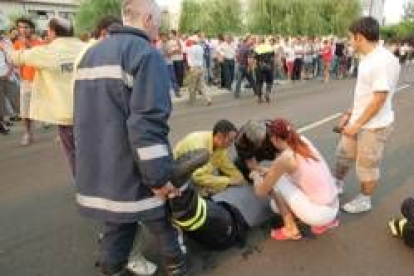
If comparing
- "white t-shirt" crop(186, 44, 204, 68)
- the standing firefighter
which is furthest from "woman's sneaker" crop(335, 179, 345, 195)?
"white t-shirt" crop(186, 44, 204, 68)

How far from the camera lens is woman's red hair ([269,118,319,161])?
4352 mm

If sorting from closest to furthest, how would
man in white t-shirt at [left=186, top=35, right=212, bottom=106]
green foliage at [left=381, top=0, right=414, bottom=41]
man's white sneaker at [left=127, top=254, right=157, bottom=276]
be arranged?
man's white sneaker at [left=127, top=254, right=157, bottom=276]
man in white t-shirt at [left=186, top=35, right=212, bottom=106]
green foliage at [left=381, top=0, right=414, bottom=41]

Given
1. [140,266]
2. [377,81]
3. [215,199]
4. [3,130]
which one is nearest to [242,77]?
[3,130]

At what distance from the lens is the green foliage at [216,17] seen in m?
37.0

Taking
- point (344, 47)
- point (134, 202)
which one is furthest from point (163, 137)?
point (344, 47)

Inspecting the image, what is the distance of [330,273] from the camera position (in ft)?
13.2

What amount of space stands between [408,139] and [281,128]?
5.37m

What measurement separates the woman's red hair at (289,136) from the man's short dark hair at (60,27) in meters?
2.10

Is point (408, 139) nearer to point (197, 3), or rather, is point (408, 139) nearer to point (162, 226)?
point (162, 226)

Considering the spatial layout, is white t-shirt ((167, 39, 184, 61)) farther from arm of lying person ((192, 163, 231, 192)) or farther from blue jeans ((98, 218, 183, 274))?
blue jeans ((98, 218, 183, 274))

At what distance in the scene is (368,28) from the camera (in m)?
4.73

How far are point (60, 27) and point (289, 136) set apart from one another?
232cm

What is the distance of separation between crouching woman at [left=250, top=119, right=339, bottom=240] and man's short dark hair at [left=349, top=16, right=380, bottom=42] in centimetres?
112

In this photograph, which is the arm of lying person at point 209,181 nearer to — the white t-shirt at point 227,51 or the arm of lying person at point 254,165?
the arm of lying person at point 254,165
